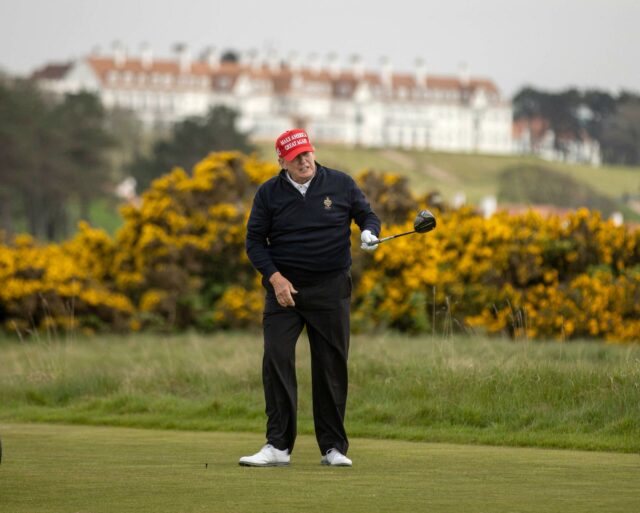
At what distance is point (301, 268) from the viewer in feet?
31.1

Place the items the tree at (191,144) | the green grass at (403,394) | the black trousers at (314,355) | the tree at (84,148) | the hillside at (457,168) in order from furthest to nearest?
the hillside at (457,168), the tree at (191,144), the tree at (84,148), the green grass at (403,394), the black trousers at (314,355)

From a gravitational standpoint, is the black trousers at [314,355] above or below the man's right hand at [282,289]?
below

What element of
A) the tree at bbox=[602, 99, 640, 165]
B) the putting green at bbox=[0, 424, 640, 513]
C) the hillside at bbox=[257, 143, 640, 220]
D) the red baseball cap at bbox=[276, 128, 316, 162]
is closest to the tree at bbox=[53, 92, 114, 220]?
the hillside at bbox=[257, 143, 640, 220]

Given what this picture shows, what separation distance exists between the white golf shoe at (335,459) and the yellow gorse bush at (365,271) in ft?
32.4

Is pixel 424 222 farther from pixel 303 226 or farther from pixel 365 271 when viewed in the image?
pixel 365 271

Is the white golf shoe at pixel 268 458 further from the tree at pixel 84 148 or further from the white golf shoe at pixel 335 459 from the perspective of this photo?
the tree at pixel 84 148

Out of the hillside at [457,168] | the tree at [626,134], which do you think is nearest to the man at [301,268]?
the hillside at [457,168]

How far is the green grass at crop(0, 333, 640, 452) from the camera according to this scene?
38.0ft

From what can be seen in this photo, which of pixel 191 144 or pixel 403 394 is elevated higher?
pixel 191 144

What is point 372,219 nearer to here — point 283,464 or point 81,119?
point 283,464

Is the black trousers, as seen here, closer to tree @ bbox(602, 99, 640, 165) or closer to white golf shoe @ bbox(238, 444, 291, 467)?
white golf shoe @ bbox(238, 444, 291, 467)

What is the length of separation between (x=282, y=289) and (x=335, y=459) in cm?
103

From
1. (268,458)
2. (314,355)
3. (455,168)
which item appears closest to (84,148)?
(455,168)

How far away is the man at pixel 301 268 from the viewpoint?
9398 mm
